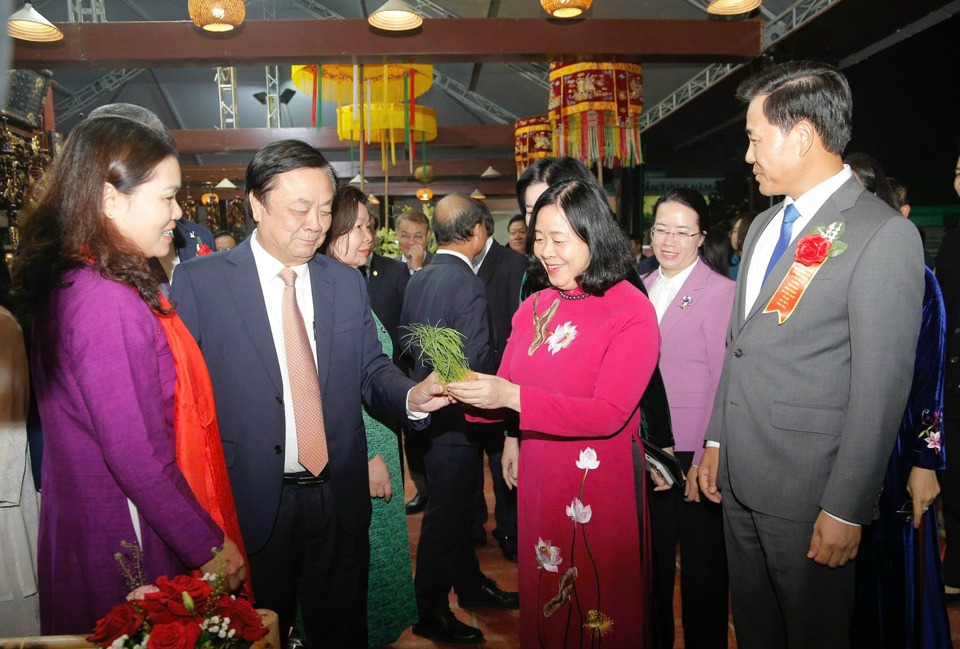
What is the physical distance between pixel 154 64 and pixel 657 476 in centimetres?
542

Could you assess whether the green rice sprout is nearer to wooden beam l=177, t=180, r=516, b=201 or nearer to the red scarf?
the red scarf

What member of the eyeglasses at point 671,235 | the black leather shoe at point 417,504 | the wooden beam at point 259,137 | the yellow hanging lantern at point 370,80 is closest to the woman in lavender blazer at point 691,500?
the eyeglasses at point 671,235

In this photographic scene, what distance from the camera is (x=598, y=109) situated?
5273mm

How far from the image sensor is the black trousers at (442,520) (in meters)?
2.53

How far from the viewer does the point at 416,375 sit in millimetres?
2824

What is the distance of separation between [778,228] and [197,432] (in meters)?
1.52

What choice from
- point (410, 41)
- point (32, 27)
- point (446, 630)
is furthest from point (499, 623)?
point (32, 27)

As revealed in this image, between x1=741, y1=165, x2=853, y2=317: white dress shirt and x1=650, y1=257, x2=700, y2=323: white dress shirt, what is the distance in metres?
0.49

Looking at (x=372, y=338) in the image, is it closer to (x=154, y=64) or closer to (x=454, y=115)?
(x=154, y=64)

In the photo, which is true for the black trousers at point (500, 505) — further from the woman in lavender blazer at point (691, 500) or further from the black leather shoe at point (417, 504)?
the woman in lavender blazer at point (691, 500)

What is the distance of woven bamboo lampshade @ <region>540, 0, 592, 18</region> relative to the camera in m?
4.03

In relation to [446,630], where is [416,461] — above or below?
above

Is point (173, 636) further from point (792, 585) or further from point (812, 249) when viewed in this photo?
point (812, 249)

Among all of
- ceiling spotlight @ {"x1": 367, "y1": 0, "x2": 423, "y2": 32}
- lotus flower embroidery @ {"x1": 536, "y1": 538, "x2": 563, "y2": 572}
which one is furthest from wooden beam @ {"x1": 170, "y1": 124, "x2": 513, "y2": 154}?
lotus flower embroidery @ {"x1": 536, "y1": 538, "x2": 563, "y2": 572}
